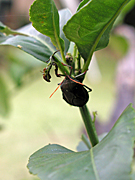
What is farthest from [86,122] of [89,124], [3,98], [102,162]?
[3,98]

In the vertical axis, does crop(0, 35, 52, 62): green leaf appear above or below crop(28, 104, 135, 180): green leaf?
above

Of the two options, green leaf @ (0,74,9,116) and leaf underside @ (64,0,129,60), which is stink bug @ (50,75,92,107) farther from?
green leaf @ (0,74,9,116)

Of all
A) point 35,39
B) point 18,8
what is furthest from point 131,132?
point 18,8

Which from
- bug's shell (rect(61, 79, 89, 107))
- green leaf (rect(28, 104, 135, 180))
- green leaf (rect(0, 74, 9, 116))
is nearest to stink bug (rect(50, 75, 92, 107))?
bug's shell (rect(61, 79, 89, 107))

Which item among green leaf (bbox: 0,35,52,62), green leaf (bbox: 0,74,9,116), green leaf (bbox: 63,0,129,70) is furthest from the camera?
green leaf (bbox: 0,74,9,116)

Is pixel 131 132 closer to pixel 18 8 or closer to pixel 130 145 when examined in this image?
pixel 130 145

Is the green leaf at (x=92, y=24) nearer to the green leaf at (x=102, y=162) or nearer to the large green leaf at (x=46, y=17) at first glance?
the large green leaf at (x=46, y=17)

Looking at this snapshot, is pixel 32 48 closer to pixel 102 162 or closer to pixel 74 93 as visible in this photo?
pixel 74 93

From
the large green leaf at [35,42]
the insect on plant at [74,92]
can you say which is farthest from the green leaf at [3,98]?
the insect on plant at [74,92]
